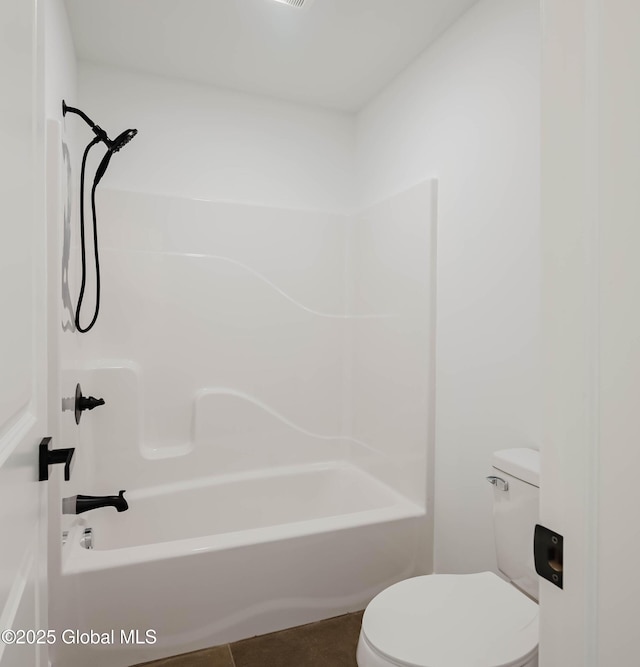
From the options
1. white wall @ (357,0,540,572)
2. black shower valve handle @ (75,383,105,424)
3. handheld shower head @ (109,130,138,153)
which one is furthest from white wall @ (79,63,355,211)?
black shower valve handle @ (75,383,105,424)

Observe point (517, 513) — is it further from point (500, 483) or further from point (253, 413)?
point (253, 413)

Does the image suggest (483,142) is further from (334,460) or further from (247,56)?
(334,460)

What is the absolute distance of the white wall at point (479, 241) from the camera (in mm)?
1704

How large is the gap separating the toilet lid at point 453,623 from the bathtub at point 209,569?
23.8 inches

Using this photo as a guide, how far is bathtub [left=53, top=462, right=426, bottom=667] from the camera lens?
169cm

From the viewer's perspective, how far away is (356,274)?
286 centimetres

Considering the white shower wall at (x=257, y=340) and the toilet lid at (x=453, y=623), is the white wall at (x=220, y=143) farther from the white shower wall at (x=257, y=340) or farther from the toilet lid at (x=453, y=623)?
the toilet lid at (x=453, y=623)

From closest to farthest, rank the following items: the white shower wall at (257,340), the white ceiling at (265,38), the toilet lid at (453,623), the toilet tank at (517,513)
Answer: the toilet lid at (453,623)
the toilet tank at (517,513)
the white ceiling at (265,38)
the white shower wall at (257,340)

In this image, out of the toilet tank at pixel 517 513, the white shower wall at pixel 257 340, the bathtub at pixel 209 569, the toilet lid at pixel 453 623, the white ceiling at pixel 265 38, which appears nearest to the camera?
the toilet lid at pixel 453 623

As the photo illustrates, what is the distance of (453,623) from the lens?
1.30m

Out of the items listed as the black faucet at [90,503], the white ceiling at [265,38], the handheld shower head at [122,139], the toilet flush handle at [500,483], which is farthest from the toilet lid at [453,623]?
the white ceiling at [265,38]

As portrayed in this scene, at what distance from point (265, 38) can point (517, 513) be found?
7.44 ft

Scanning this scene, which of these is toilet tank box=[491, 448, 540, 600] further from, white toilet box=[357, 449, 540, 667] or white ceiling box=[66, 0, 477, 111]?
white ceiling box=[66, 0, 477, 111]

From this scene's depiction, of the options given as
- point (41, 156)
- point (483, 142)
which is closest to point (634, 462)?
point (41, 156)
